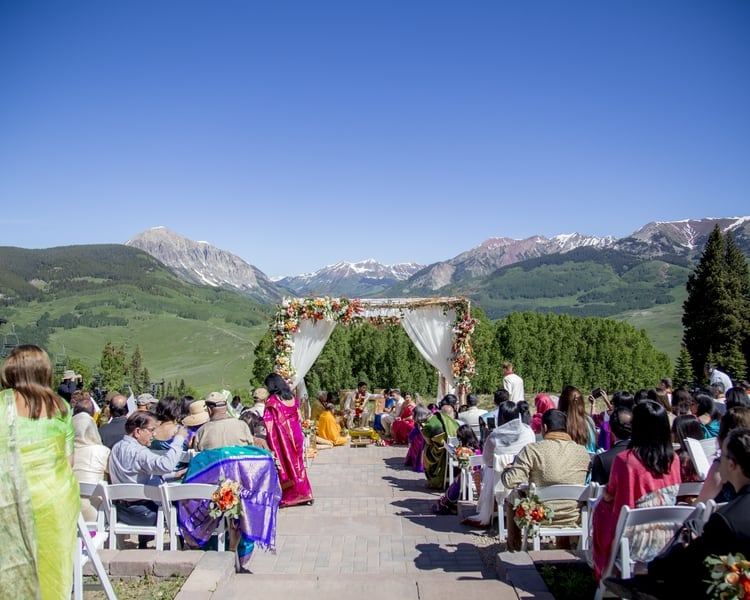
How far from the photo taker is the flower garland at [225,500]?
15.8ft

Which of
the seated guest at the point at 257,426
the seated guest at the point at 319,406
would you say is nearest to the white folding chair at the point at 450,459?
the seated guest at the point at 257,426

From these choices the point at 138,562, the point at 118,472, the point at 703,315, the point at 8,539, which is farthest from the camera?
the point at 703,315

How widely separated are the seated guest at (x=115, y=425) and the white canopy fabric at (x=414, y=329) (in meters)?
6.08

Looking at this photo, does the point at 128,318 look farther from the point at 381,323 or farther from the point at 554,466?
the point at 554,466

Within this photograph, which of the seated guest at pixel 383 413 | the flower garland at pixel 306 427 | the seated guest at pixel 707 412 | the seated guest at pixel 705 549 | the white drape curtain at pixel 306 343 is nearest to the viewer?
the seated guest at pixel 705 549

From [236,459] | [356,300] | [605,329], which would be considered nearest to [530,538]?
[236,459]

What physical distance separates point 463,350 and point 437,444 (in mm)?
5326

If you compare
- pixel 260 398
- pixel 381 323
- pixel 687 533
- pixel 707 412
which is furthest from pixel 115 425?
pixel 381 323

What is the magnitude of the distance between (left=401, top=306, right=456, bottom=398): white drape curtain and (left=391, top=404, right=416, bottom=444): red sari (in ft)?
4.22

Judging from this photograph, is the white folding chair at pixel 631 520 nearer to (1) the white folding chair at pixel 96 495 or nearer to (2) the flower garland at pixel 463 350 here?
(1) the white folding chair at pixel 96 495

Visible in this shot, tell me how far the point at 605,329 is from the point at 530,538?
2672cm

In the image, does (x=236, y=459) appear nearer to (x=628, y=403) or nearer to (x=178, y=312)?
(x=628, y=403)

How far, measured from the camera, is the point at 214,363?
12156 centimetres

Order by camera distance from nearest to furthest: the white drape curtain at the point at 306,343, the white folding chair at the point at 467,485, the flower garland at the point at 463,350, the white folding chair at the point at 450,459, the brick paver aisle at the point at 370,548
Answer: the brick paver aisle at the point at 370,548
the white folding chair at the point at 467,485
the white folding chair at the point at 450,459
the white drape curtain at the point at 306,343
the flower garland at the point at 463,350
